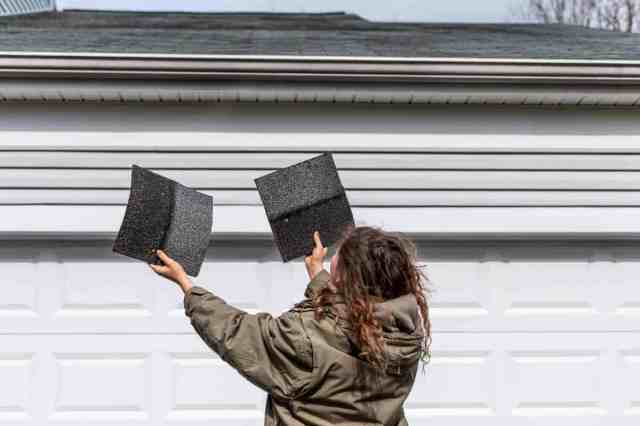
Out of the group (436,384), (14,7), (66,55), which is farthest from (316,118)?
(14,7)

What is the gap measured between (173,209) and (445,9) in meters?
22.3

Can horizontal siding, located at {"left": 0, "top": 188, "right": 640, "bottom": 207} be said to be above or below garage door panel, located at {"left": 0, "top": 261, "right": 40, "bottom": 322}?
above

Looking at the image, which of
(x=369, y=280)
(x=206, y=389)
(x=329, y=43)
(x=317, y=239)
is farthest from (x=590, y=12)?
(x=369, y=280)

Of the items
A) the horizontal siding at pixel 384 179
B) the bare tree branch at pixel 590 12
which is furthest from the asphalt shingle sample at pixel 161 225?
the bare tree branch at pixel 590 12

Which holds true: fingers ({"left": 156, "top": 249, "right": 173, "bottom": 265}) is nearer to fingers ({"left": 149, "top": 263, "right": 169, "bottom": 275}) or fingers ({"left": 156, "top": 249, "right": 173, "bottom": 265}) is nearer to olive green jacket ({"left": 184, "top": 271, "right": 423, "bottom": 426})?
fingers ({"left": 149, "top": 263, "right": 169, "bottom": 275})

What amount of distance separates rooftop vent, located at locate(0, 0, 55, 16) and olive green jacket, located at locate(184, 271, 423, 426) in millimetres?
6840

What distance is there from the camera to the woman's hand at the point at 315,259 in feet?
7.59

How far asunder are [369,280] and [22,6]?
826 cm

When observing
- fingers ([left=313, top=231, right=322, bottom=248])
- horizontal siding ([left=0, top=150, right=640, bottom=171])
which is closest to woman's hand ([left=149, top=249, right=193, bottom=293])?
fingers ([left=313, top=231, right=322, bottom=248])

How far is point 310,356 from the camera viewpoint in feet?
6.55

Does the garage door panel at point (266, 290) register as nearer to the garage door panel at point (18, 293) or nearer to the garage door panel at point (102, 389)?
the garage door panel at point (18, 293)

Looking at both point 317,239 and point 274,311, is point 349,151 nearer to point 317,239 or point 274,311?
point 274,311

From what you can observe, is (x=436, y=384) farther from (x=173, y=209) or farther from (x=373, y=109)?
(x=173, y=209)

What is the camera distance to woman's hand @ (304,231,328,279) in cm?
231
